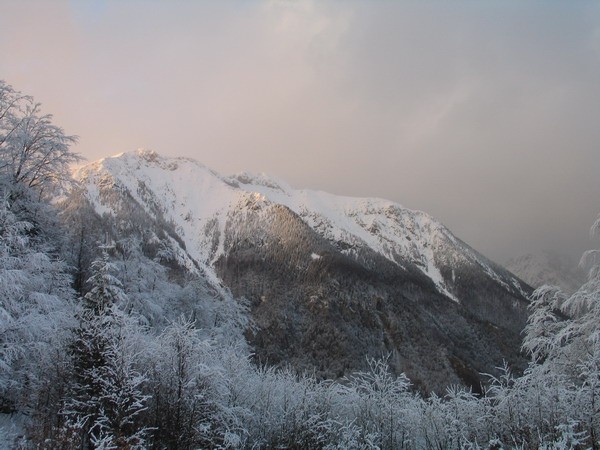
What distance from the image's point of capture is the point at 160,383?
18.5m

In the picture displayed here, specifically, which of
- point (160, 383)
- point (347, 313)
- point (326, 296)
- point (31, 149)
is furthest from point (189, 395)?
point (326, 296)

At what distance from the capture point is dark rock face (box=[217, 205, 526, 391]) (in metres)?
118

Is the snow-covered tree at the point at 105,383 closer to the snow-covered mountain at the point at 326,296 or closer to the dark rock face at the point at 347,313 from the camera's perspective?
the snow-covered mountain at the point at 326,296

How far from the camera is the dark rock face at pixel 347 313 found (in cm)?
11750

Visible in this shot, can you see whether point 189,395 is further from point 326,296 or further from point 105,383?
→ point 326,296

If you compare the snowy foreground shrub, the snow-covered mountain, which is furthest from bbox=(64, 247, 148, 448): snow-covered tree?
the snow-covered mountain

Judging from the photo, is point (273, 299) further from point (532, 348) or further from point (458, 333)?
point (532, 348)

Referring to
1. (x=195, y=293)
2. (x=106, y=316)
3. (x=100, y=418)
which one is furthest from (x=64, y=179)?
(x=195, y=293)

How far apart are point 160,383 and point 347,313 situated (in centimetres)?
11659

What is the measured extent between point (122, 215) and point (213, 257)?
37.1 m

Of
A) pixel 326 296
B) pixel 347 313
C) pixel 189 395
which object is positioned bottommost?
pixel 189 395

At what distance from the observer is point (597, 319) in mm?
16172

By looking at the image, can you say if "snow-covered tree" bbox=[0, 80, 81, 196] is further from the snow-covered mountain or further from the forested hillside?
the snow-covered mountain

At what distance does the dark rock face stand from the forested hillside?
75518mm
